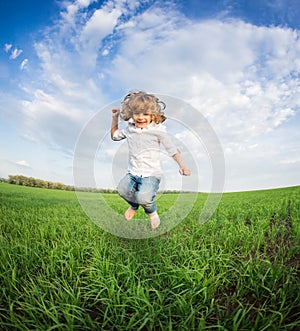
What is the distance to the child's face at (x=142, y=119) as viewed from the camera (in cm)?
346

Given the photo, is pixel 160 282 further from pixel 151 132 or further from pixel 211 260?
pixel 151 132

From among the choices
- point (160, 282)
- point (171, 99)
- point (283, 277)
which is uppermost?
point (171, 99)

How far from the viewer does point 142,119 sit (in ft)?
11.4

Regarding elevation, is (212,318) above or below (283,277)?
below

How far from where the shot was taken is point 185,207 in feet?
14.1

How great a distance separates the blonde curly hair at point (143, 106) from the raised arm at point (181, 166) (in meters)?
0.55

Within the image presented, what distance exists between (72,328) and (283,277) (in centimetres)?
171

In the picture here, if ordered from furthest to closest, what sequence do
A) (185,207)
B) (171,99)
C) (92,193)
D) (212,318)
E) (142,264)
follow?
(185,207) → (92,193) → (171,99) → (142,264) → (212,318)

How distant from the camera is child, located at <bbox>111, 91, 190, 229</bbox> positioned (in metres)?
3.48

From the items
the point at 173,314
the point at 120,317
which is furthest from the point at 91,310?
the point at 173,314

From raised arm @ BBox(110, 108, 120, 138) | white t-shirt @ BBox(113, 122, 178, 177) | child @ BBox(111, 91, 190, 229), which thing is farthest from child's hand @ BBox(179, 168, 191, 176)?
raised arm @ BBox(110, 108, 120, 138)

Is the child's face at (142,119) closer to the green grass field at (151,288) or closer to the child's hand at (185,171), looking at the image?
the child's hand at (185,171)

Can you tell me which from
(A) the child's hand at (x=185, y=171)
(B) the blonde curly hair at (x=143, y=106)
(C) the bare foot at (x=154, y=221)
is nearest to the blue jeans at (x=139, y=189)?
(C) the bare foot at (x=154, y=221)

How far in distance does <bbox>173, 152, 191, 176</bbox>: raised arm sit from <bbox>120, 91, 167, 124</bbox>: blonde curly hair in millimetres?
546
